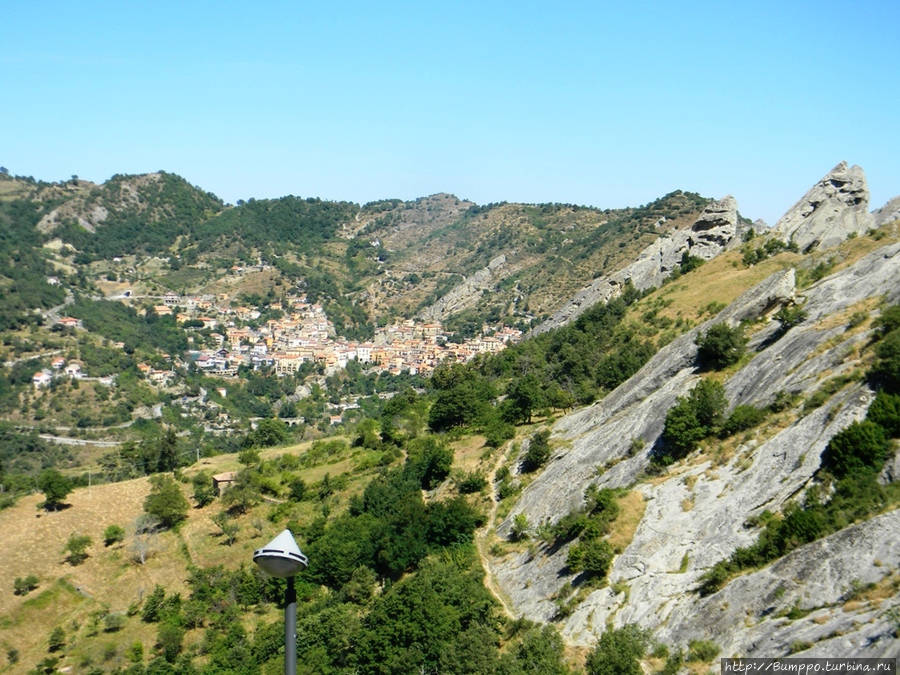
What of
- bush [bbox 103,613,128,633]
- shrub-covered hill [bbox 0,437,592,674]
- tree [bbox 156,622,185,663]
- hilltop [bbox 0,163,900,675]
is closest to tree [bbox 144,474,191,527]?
shrub-covered hill [bbox 0,437,592,674]

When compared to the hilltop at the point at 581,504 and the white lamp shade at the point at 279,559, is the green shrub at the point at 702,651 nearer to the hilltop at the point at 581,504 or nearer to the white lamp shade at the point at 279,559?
the hilltop at the point at 581,504

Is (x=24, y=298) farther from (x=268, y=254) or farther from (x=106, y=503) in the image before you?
(x=106, y=503)

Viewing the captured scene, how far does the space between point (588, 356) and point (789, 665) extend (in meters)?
35.7

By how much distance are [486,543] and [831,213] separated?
31424 millimetres

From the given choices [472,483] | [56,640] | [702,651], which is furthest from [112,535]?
[702,651]

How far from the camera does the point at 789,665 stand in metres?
12.7

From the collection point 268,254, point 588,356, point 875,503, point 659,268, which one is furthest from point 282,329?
point 875,503

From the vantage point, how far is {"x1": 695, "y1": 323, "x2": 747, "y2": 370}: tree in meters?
27.9

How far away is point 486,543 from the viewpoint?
95.7 feet

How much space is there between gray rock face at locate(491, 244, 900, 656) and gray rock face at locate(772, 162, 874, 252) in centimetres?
1744

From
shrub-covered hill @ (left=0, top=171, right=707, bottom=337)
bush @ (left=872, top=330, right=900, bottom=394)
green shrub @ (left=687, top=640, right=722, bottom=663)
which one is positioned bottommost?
green shrub @ (left=687, top=640, right=722, bottom=663)

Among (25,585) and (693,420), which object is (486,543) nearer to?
(693,420)

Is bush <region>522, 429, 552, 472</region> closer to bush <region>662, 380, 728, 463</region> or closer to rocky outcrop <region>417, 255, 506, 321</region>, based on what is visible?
bush <region>662, 380, 728, 463</region>

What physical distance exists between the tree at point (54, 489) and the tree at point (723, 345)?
35548 millimetres
